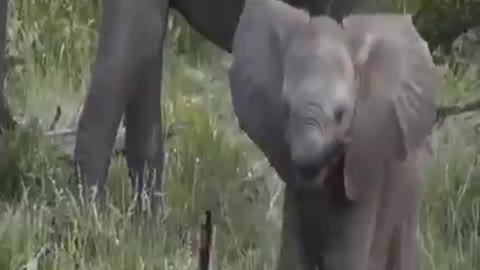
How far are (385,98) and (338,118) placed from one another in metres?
0.10

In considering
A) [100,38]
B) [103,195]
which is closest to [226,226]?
[103,195]

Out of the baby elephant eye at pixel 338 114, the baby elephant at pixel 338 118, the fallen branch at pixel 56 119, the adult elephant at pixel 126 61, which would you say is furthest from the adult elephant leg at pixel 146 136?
the baby elephant eye at pixel 338 114

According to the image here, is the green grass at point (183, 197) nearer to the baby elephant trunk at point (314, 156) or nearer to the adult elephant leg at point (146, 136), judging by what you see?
the adult elephant leg at point (146, 136)

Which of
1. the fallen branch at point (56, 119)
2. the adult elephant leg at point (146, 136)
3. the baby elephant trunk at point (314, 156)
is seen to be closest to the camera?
the baby elephant trunk at point (314, 156)

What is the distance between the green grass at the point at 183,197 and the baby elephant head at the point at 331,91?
83cm

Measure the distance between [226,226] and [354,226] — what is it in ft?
3.73

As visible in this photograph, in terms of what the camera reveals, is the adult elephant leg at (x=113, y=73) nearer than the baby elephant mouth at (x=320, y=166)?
No

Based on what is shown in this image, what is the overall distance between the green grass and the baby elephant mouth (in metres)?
0.90

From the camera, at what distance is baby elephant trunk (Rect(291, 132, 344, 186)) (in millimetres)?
2416

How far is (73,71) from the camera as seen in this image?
5.05 meters

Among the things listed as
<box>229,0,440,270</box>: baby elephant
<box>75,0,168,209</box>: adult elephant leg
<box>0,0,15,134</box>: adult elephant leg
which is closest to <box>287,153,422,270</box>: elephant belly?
<box>229,0,440,270</box>: baby elephant

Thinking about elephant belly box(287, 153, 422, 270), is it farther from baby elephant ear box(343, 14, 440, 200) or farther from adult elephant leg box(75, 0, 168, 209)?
adult elephant leg box(75, 0, 168, 209)

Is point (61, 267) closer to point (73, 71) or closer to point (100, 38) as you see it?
point (100, 38)

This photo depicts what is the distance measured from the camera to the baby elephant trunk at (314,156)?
2416 mm
